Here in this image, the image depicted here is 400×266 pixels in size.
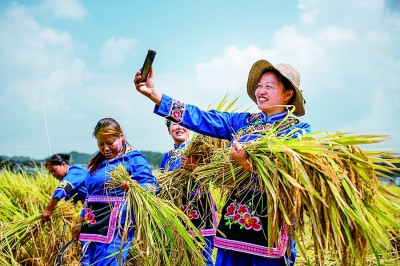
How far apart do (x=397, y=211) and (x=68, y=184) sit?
3067 millimetres

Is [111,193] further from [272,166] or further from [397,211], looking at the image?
[397,211]

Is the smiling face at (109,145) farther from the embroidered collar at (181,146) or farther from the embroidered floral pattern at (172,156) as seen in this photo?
the embroidered collar at (181,146)

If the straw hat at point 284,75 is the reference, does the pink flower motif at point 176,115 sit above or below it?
below

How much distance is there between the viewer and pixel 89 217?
3.44m

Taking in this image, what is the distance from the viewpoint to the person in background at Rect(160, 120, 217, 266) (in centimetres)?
320

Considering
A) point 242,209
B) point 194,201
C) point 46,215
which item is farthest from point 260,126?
point 46,215

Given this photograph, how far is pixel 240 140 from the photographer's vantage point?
2529 mm

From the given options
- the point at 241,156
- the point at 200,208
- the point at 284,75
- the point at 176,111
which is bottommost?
the point at 200,208

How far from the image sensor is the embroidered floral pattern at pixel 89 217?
3.41 meters

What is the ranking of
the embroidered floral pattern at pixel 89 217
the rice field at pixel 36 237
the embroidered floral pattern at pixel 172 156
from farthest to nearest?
the rice field at pixel 36 237
the embroidered floral pattern at pixel 172 156
the embroidered floral pattern at pixel 89 217

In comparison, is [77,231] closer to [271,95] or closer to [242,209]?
[242,209]

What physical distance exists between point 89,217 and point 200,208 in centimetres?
89

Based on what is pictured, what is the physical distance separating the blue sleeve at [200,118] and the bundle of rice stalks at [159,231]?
0.62 metres

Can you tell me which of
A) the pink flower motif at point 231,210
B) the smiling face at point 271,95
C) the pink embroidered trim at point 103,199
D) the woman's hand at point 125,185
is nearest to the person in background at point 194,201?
the pink flower motif at point 231,210
